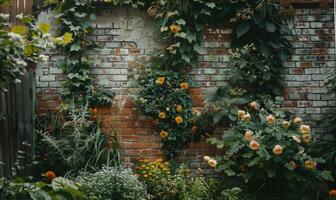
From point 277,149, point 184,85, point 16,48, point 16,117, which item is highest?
point 16,48

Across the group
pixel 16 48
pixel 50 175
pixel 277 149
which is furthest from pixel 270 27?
pixel 16 48

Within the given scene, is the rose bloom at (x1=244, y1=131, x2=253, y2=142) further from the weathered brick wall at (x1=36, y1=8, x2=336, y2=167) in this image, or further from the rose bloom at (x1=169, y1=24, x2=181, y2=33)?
the rose bloom at (x1=169, y1=24, x2=181, y2=33)

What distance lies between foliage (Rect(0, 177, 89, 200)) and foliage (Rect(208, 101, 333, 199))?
1.73 meters

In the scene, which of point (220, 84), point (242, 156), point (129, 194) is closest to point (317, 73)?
point (220, 84)

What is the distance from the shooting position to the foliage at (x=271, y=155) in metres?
4.95

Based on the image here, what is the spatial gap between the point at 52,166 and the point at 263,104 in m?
2.40

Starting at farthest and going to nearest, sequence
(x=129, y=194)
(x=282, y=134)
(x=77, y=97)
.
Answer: (x=77, y=97) → (x=282, y=134) → (x=129, y=194)

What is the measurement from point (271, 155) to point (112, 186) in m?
1.60

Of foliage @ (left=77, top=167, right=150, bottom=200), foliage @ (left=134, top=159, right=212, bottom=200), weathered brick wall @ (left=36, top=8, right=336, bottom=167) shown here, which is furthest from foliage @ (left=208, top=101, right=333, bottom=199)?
foliage @ (left=77, top=167, right=150, bottom=200)

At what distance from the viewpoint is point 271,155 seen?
4.96 m

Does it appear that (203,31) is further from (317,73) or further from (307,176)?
(307,176)

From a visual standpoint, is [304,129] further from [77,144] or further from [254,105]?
[77,144]

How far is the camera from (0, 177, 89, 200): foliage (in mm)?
3645

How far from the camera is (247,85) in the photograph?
575 centimetres
